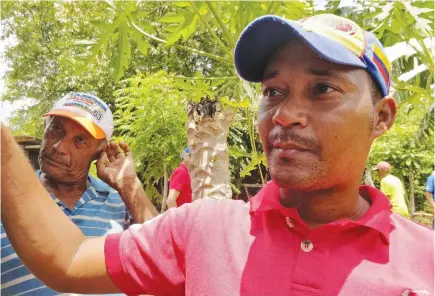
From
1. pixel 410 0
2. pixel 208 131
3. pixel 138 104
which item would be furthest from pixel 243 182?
pixel 410 0

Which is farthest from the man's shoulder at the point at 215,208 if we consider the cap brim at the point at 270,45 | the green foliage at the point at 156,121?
the green foliage at the point at 156,121

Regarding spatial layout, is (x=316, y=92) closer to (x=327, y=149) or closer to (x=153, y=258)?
(x=327, y=149)

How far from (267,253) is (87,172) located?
123cm

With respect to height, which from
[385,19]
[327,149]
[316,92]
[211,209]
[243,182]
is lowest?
[243,182]

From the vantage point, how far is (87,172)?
2.10 meters

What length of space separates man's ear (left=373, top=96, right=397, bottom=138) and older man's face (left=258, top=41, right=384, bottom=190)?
0.06m

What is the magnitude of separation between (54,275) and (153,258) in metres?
0.25

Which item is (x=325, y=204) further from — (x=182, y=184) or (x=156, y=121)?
(x=156, y=121)

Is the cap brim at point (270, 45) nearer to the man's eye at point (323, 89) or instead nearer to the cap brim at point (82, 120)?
the man's eye at point (323, 89)

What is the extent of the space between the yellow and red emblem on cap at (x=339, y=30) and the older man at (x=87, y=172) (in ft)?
3.95

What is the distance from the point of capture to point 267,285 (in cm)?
106

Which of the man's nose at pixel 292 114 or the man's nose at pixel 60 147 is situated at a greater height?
the man's nose at pixel 292 114

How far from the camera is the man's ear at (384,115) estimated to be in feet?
3.97

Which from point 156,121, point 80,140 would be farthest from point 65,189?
point 156,121
